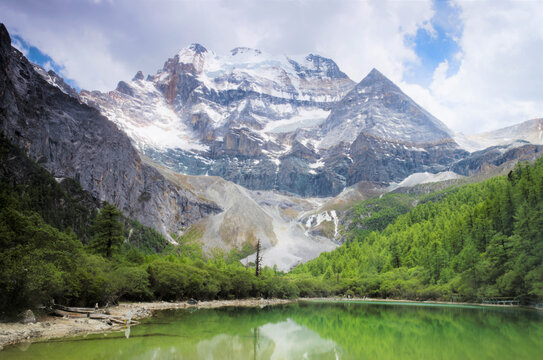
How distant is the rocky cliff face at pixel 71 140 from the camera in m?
104

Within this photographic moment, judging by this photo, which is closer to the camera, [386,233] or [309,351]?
[309,351]

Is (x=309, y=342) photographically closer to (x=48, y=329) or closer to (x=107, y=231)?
(x=48, y=329)

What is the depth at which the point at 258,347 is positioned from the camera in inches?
1117

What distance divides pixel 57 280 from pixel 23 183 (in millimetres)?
64600

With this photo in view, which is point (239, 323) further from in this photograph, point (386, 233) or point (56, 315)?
point (386, 233)

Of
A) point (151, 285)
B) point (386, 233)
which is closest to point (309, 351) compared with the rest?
point (151, 285)

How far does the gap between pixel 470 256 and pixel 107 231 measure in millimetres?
58212

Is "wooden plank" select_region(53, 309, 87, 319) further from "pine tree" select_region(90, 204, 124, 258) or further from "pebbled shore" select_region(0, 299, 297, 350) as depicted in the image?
"pine tree" select_region(90, 204, 124, 258)

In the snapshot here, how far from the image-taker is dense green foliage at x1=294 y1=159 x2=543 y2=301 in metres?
48.8

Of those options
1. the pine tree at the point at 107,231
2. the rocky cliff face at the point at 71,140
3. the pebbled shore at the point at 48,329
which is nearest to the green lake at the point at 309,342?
the pebbled shore at the point at 48,329

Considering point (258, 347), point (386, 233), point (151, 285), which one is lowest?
point (258, 347)

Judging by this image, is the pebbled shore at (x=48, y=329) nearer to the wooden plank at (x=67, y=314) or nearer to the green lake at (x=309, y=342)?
the wooden plank at (x=67, y=314)

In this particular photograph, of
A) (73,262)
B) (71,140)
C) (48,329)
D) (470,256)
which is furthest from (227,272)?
(71,140)

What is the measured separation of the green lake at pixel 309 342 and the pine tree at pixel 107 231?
2433 centimetres
